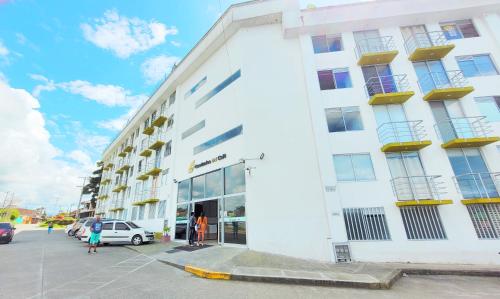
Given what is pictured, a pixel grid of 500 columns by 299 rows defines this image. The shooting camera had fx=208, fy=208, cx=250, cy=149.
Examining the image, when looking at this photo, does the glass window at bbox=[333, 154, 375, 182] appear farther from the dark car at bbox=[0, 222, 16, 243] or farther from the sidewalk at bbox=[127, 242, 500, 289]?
the dark car at bbox=[0, 222, 16, 243]

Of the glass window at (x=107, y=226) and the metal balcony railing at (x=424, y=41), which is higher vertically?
the metal balcony railing at (x=424, y=41)

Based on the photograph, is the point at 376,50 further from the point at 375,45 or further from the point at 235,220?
the point at 235,220

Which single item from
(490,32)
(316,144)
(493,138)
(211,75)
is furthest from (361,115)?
(211,75)

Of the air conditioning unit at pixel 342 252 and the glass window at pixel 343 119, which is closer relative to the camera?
the air conditioning unit at pixel 342 252

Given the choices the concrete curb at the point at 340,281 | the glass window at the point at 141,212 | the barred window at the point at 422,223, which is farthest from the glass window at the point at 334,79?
the glass window at the point at 141,212

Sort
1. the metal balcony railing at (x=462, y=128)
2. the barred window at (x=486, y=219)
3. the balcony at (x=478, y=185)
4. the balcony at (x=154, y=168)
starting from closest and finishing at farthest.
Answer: the barred window at (x=486, y=219) → the balcony at (x=478, y=185) → the metal balcony railing at (x=462, y=128) → the balcony at (x=154, y=168)

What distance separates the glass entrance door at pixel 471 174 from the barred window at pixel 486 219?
1.71ft

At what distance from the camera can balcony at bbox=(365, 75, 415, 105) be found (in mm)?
10906

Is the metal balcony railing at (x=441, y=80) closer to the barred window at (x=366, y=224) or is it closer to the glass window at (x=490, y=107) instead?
the glass window at (x=490, y=107)

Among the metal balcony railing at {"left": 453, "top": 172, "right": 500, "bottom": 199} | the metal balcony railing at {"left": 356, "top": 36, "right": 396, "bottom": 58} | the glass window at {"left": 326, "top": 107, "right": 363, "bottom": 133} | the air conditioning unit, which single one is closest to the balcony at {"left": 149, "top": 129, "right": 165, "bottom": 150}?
the glass window at {"left": 326, "top": 107, "right": 363, "bottom": 133}

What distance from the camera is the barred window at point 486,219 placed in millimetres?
8898

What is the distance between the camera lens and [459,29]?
1268 centimetres

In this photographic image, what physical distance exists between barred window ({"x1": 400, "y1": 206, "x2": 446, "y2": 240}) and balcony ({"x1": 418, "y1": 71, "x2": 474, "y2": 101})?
5.80 metres

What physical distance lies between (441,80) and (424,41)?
276cm
